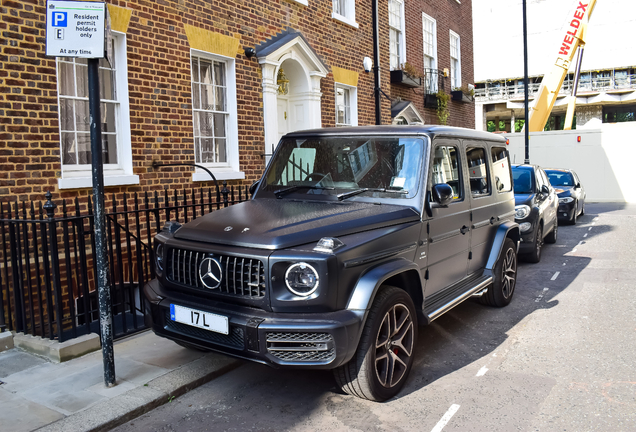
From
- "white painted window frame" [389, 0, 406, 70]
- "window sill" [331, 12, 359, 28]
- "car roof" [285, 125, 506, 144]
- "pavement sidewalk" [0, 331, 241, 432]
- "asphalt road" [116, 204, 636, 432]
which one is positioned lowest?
"asphalt road" [116, 204, 636, 432]

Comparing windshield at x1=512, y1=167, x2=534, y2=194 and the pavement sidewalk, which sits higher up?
windshield at x1=512, y1=167, x2=534, y2=194

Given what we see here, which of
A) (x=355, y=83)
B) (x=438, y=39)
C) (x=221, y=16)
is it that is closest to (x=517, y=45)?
(x=438, y=39)

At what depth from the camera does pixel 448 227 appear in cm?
484

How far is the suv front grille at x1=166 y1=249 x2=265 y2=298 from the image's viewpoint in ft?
11.6

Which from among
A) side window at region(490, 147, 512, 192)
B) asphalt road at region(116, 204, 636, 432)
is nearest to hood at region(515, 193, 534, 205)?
side window at region(490, 147, 512, 192)

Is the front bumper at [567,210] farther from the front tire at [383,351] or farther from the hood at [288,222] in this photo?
the front tire at [383,351]

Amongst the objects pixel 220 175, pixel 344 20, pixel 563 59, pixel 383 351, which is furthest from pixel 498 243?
pixel 563 59

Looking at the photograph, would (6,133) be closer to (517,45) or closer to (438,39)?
(438,39)

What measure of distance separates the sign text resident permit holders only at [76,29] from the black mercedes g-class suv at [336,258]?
1.44 m

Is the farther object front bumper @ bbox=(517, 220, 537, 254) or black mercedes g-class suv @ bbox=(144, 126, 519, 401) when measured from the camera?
front bumper @ bbox=(517, 220, 537, 254)

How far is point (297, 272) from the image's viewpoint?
3.46m

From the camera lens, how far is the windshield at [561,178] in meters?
14.4

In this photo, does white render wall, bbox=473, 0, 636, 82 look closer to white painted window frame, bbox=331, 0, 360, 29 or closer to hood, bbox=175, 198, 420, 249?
white painted window frame, bbox=331, 0, 360, 29

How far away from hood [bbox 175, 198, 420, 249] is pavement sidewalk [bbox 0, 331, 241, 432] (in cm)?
117
